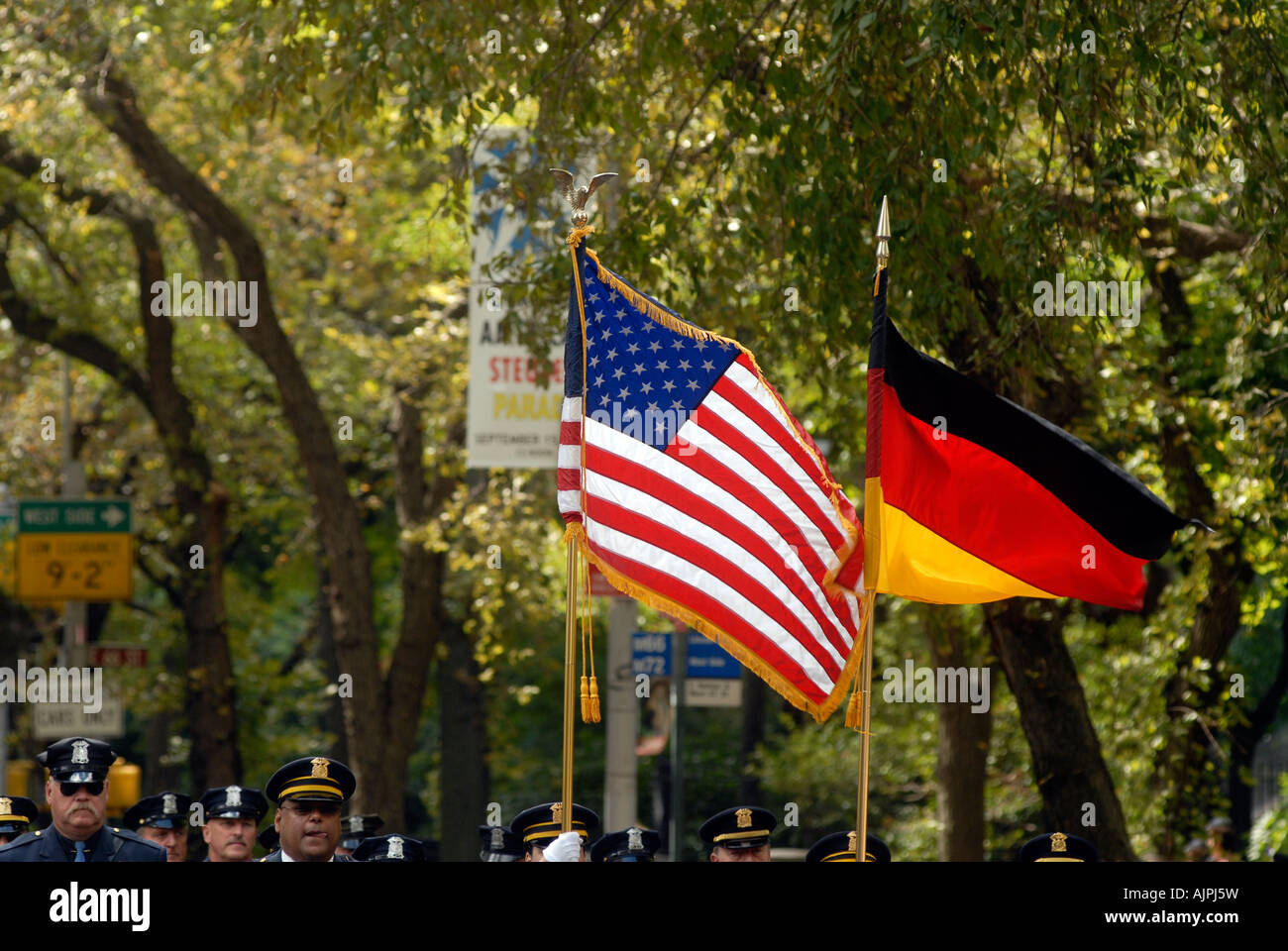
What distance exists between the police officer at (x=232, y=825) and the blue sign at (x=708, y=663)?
877 cm

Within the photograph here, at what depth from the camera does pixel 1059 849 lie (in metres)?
7.41

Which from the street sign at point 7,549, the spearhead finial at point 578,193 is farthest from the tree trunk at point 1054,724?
the street sign at point 7,549

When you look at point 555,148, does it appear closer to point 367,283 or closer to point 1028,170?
point 1028,170

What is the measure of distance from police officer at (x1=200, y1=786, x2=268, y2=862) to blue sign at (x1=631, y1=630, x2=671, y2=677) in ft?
23.6

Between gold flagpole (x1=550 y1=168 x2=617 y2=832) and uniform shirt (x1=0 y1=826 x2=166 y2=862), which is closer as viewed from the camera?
gold flagpole (x1=550 y1=168 x2=617 y2=832)

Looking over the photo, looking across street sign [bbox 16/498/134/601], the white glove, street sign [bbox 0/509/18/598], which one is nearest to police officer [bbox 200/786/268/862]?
the white glove

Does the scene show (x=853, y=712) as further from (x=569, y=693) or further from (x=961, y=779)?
(x=961, y=779)

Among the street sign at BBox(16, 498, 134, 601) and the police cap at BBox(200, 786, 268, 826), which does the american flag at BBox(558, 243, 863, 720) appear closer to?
the police cap at BBox(200, 786, 268, 826)

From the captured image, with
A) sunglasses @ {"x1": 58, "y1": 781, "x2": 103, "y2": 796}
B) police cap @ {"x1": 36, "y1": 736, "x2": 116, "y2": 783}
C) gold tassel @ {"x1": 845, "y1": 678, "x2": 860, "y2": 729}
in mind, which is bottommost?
sunglasses @ {"x1": 58, "y1": 781, "x2": 103, "y2": 796}

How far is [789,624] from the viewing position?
6703 mm

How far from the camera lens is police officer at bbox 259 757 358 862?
6.94m

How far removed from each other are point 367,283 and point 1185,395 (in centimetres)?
1230

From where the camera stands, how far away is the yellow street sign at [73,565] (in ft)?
57.7

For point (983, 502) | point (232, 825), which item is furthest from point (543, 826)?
point (983, 502)
